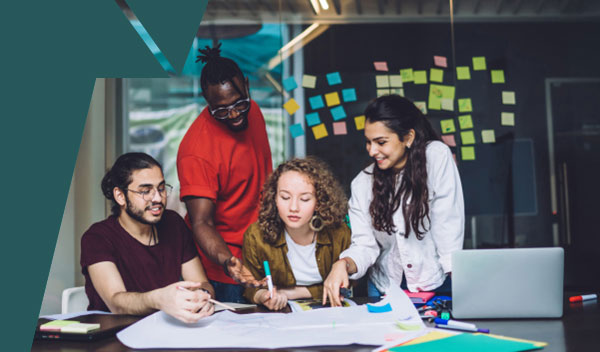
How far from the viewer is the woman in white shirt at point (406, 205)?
2086mm

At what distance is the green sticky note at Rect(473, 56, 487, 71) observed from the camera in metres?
3.63

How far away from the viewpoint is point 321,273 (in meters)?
2.14

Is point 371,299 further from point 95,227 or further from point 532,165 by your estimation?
point 532,165

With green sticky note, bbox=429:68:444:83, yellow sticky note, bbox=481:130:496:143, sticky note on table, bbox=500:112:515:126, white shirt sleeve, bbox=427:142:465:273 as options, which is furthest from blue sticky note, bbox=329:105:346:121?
white shirt sleeve, bbox=427:142:465:273

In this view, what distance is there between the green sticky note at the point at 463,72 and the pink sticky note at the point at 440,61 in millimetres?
84

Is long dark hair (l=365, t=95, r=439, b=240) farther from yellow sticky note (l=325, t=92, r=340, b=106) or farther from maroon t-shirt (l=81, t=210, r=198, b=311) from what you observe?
yellow sticky note (l=325, t=92, r=340, b=106)

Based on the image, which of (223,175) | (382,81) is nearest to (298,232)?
(223,175)

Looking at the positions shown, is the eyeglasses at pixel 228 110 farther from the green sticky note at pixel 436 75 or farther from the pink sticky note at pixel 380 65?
the green sticky note at pixel 436 75

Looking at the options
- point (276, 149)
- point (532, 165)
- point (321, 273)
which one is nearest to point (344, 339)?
point (321, 273)

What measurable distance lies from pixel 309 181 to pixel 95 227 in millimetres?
808

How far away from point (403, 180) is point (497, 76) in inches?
73.2

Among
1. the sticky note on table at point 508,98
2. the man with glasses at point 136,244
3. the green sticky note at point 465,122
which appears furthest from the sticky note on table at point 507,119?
the man with glasses at point 136,244

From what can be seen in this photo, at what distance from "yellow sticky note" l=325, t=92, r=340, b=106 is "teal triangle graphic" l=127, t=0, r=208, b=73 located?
5.93ft

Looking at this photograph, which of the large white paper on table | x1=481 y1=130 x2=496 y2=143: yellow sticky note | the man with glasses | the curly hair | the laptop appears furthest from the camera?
x1=481 y1=130 x2=496 y2=143: yellow sticky note
